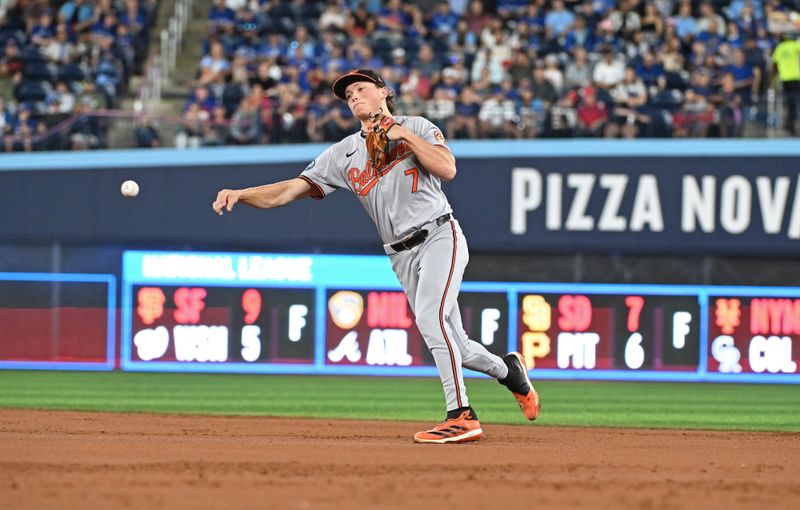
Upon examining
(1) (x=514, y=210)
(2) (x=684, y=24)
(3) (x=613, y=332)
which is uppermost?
(2) (x=684, y=24)

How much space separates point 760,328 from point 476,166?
4.47 meters

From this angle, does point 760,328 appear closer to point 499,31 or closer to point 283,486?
point 499,31

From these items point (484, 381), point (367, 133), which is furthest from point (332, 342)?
point (367, 133)

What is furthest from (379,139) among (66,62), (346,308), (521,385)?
(66,62)

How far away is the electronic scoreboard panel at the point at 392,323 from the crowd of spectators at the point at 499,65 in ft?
6.46

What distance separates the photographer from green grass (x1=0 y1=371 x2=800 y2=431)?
12062 mm

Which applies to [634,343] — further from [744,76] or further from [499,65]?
[499,65]

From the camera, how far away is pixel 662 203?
18062mm

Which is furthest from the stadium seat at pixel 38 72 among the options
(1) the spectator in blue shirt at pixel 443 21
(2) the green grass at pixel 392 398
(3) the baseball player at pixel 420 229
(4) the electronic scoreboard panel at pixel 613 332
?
(3) the baseball player at pixel 420 229

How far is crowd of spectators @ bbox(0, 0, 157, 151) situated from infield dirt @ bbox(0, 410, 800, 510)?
34.1 ft

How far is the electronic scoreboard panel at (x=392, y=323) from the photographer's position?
18016 mm

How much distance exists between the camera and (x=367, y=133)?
7672 millimetres

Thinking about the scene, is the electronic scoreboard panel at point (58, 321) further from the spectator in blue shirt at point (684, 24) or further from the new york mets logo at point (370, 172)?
the new york mets logo at point (370, 172)

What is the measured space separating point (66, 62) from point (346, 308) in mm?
6315
